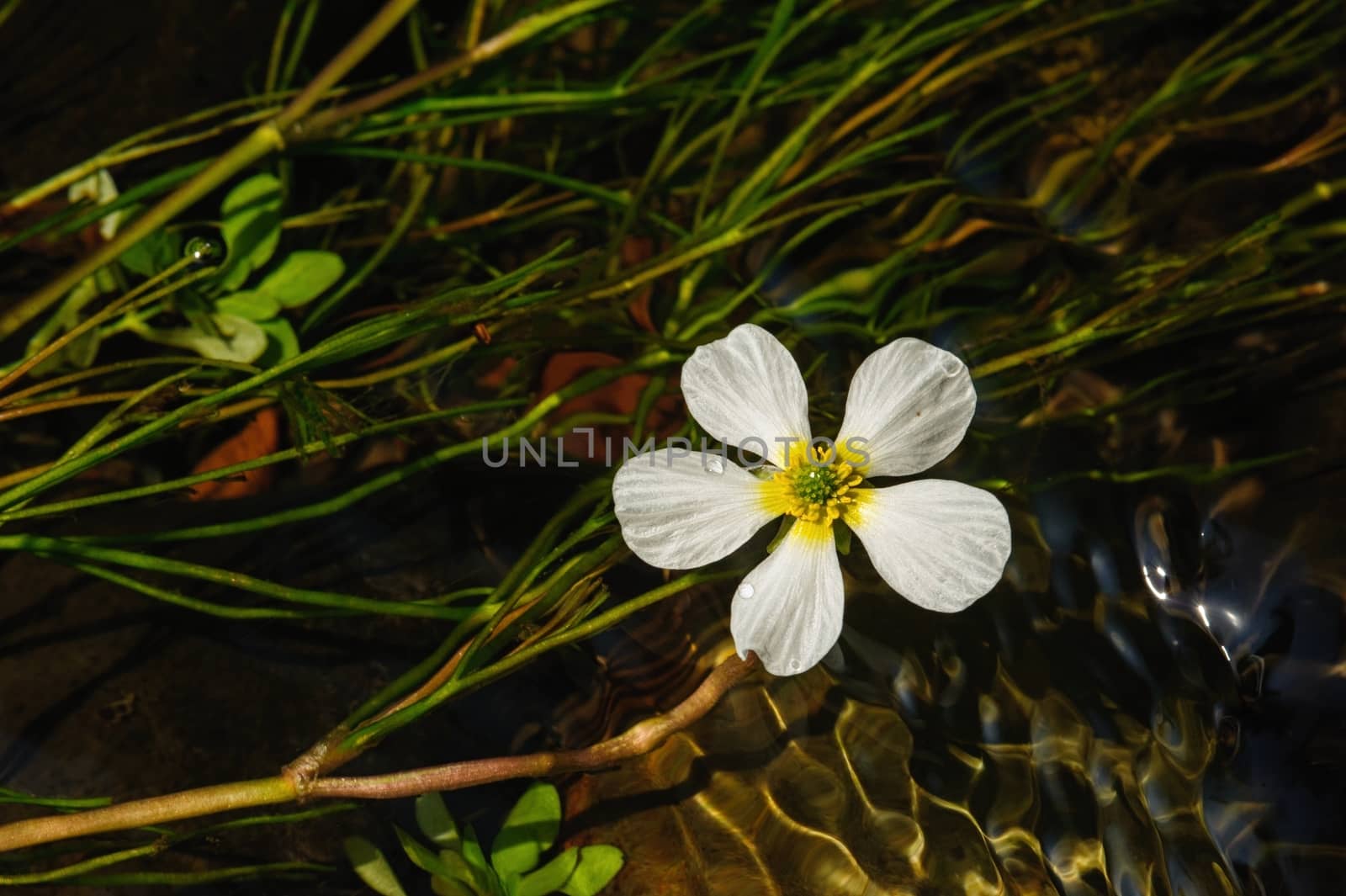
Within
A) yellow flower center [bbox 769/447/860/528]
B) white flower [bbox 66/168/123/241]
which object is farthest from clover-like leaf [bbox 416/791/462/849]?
white flower [bbox 66/168/123/241]

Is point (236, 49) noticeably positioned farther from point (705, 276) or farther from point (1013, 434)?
point (1013, 434)

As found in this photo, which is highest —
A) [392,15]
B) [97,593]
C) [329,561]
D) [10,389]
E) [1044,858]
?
[392,15]

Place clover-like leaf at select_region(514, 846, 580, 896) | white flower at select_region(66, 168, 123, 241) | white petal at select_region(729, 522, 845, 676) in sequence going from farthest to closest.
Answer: white flower at select_region(66, 168, 123, 241) → clover-like leaf at select_region(514, 846, 580, 896) → white petal at select_region(729, 522, 845, 676)

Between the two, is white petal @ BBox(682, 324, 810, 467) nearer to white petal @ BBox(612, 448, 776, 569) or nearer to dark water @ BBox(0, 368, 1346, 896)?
white petal @ BBox(612, 448, 776, 569)

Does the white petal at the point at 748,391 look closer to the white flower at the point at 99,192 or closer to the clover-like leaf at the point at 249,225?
the clover-like leaf at the point at 249,225

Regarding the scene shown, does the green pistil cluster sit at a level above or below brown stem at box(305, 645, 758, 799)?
above

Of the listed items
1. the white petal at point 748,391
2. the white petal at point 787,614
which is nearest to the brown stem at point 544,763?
the white petal at point 787,614

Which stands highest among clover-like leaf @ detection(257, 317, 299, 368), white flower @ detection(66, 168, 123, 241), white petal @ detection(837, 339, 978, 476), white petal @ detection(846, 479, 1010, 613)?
white flower @ detection(66, 168, 123, 241)

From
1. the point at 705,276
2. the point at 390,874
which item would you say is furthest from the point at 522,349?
the point at 390,874
